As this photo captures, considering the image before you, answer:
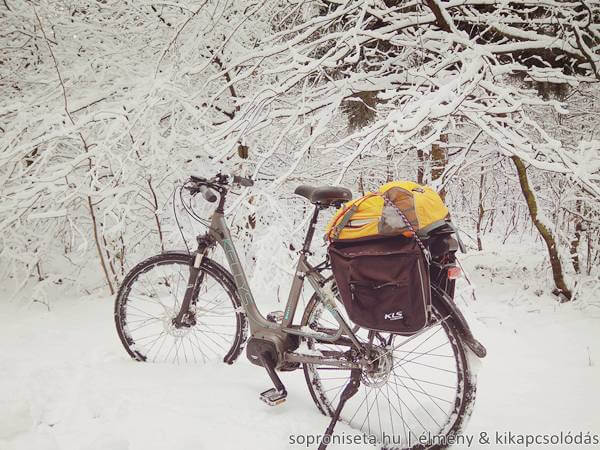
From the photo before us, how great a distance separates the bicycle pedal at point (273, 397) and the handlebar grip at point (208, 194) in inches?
45.1

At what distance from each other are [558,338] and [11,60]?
6.87 metres

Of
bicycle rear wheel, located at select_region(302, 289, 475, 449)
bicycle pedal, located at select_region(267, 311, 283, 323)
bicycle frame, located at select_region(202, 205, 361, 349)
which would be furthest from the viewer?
bicycle pedal, located at select_region(267, 311, 283, 323)

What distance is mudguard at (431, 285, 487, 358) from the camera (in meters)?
1.64

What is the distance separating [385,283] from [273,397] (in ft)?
3.12

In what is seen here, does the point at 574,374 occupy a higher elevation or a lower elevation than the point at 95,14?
lower

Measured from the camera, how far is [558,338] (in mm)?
3359

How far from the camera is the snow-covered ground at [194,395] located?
1782 mm

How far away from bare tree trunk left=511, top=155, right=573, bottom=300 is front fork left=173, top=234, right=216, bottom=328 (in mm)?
3150

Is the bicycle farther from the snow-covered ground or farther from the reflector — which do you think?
the snow-covered ground

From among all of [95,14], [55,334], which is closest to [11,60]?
[95,14]

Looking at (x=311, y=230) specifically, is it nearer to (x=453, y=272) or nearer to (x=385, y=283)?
(x=385, y=283)

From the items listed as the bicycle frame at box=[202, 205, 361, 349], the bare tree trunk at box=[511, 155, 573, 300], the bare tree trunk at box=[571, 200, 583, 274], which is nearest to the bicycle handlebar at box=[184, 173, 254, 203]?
the bicycle frame at box=[202, 205, 361, 349]

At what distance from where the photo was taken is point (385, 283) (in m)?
1.62

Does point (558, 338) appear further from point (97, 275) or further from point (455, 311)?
point (97, 275)
